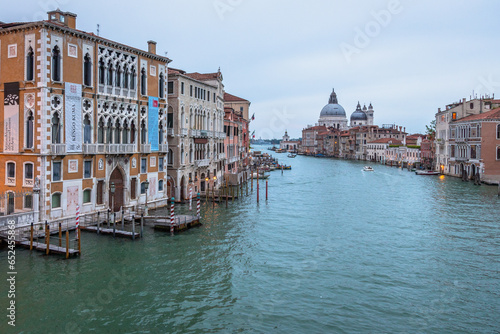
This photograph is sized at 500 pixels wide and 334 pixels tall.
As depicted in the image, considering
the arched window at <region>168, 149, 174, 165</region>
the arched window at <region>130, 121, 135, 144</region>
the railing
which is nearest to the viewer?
the arched window at <region>130, 121, 135, 144</region>

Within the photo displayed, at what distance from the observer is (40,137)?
62.3 ft

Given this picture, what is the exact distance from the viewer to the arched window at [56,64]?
63.9 ft

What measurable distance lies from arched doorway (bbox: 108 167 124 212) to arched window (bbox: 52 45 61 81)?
600cm

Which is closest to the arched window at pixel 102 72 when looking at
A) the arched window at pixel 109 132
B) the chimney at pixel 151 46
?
the arched window at pixel 109 132

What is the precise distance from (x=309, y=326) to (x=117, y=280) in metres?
6.85

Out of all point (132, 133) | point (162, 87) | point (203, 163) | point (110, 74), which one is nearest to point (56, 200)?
point (132, 133)

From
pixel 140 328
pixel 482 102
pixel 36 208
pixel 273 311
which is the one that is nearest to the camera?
pixel 140 328

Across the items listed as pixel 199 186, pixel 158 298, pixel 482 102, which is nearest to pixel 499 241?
pixel 158 298

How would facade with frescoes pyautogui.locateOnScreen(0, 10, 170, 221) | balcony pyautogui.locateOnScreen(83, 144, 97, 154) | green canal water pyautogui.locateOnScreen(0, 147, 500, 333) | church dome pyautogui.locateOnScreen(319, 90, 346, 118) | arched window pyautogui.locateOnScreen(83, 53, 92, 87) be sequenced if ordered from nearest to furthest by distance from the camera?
1. green canal water pyautogui.locateOnScreen(0, 147, 500, 333)
2. facade with frescoes pyautogui.locateOnScreen(0, 10, 170, 221)
3. balcony pyautogui.locateOnScreen(83, 144, 97, 154)
4. arched window pyautogui.locateOnScreen(83, 53, 92, 87)
5. church dome pyautogui.locateOnScreen(319, 90, 346, 118)

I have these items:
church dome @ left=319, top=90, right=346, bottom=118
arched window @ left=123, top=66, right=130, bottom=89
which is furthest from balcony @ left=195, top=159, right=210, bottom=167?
church dome @ left=319, top=90, right=346, bottom=118

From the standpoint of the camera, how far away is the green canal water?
1205cm

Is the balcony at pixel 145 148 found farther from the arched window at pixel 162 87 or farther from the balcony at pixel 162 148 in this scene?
the arched window at pixel 162 87

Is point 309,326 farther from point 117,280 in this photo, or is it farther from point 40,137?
point 40,137

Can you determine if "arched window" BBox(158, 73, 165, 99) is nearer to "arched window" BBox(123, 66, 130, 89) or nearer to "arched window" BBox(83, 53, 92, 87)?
"arched window" BBox(123, 66, 130, 89)
